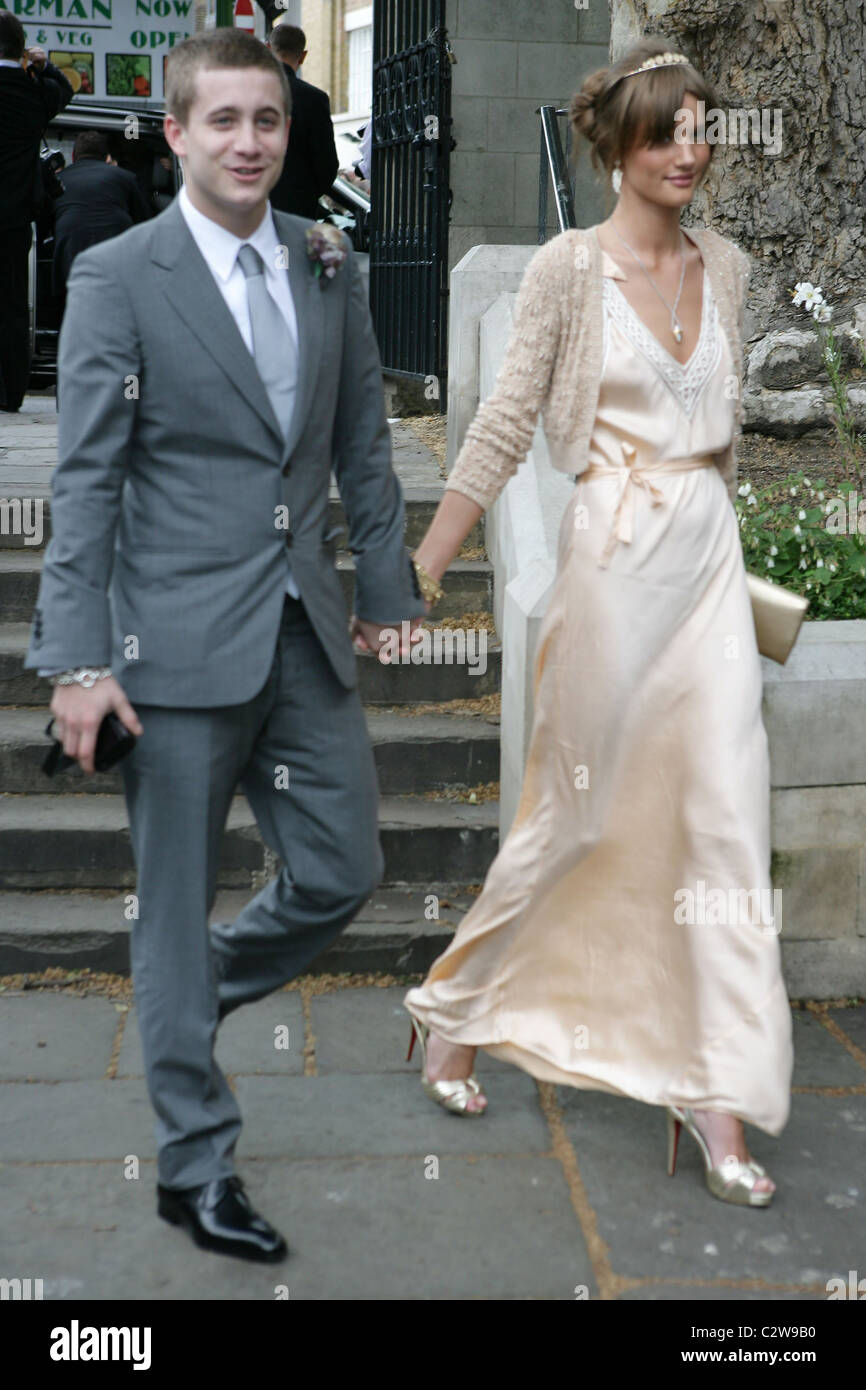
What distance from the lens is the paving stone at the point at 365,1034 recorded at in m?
4.05

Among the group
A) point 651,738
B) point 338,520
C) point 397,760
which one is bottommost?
point 397,760

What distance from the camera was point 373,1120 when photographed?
372 cm

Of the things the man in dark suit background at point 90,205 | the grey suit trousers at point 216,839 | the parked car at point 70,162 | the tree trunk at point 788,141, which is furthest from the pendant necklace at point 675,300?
the parked car at point 70,162

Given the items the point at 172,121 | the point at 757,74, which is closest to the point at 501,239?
the point at 757,74

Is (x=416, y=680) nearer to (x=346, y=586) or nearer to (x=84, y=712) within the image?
(x=346, y=586)

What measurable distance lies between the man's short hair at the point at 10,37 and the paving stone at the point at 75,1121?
6.46 m

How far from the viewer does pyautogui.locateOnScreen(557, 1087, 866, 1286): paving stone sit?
314cm

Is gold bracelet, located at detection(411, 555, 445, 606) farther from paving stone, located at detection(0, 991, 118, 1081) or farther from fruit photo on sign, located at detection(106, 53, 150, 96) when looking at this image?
fruit photo on sign, located at detection(106, 53, 150, 96)

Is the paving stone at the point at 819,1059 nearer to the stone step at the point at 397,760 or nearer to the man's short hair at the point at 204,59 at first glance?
the stone step at the point at 397,760

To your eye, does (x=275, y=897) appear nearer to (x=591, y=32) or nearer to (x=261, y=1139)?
(x=261, y=1139)

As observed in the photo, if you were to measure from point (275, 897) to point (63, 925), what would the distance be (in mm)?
1575

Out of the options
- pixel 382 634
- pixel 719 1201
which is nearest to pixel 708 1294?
pixel 719 1201

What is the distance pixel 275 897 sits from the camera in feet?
10.7

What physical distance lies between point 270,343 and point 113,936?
2199mm
